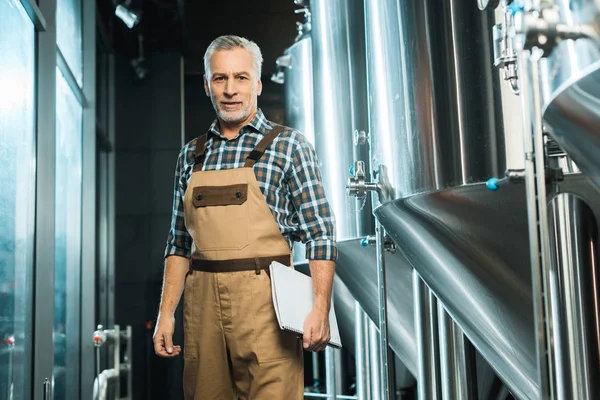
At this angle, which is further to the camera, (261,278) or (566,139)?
(261,278)

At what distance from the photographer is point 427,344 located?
91.8 inches

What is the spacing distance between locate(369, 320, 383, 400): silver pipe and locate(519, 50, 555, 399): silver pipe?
2.03 metres

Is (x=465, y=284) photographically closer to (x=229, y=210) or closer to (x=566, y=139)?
(x=229, y=210)

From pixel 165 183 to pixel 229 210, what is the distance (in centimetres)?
349

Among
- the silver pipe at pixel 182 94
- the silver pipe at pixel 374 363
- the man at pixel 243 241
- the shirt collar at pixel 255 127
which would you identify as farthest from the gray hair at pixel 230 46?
the silver pipe at pixel 182 94

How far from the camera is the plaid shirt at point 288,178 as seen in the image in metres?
1.90

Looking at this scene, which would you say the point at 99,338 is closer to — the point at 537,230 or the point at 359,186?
the point at 359,186

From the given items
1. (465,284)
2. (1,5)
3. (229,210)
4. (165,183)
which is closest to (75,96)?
(165,183)

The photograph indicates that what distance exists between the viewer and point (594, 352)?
4.63ft

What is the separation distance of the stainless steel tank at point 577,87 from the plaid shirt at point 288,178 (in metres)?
0.75

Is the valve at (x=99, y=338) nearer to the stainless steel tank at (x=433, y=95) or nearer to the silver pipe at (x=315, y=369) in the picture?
the silver pipe at (x=315, y=369)

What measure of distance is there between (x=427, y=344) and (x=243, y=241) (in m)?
0.78

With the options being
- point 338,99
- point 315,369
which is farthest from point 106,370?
point 338,99

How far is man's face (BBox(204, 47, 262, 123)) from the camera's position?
1.97 m
